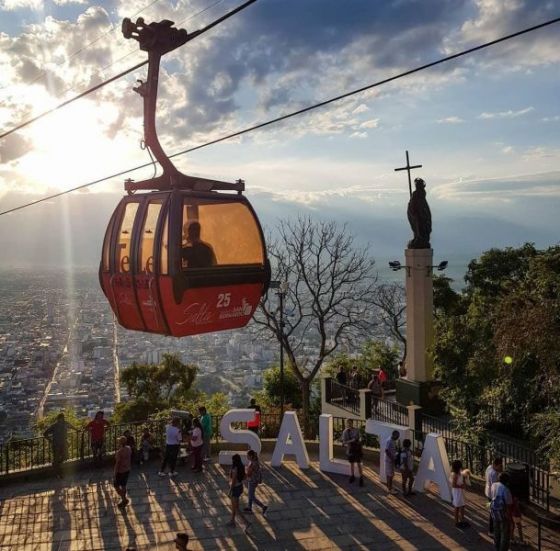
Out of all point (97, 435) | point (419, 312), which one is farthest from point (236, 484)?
point (419, 312)

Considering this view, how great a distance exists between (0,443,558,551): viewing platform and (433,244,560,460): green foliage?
9.28 ft

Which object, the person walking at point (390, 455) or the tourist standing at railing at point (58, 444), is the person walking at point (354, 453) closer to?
the person walking at point (390, 455)

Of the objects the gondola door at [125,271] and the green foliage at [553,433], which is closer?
the gondola door at [125,271]

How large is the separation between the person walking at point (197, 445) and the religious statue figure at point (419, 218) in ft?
35.2

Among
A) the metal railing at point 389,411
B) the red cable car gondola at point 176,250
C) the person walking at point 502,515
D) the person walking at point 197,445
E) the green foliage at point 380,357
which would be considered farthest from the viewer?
the green foliage at point 380,357

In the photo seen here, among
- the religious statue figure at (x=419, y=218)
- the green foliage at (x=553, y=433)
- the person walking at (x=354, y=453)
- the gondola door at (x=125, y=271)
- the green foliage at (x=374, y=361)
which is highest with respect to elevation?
the religious statue figure at (x=419, y=218)

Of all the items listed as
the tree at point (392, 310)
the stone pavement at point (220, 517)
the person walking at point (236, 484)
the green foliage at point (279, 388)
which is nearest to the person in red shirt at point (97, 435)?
the stone pavement at point (220, 517)

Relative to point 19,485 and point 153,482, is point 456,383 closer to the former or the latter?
point 153,482

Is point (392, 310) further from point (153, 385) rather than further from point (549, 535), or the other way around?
point (549, 535)

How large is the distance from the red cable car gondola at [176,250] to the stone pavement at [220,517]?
4747 mm

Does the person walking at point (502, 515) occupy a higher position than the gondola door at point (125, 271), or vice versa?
the gondola door at point (125, 271)

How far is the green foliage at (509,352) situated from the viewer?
11266 mm

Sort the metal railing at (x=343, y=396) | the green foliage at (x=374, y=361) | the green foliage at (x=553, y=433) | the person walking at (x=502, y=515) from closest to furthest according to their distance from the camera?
the person walking at (x=502, y=515)
the green foliage at (x=553, y=433)
the metal railing at (x=343, y=396)
the green foliage at (x=374, y=361)

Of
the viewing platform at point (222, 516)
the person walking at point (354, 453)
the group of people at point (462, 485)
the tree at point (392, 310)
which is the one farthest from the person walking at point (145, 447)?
the tree at point (392, 310)
